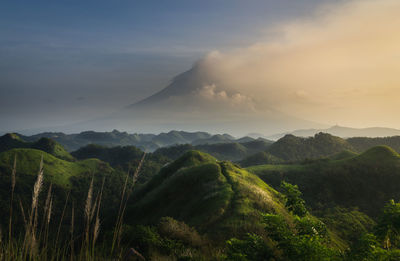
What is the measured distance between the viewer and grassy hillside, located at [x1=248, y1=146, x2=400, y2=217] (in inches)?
2405

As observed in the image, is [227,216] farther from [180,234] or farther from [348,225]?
[348,225]

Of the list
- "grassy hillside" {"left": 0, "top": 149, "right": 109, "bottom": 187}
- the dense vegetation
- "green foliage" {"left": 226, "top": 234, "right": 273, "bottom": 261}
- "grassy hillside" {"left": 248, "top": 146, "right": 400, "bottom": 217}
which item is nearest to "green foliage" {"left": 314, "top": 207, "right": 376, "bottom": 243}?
the dense vegetation

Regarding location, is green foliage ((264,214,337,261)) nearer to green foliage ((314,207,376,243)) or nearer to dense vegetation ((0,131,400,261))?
dense vegetation ((0,131,400,261))

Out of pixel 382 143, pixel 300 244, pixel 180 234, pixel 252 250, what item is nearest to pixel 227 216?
pixel 180 234

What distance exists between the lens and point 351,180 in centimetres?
6919

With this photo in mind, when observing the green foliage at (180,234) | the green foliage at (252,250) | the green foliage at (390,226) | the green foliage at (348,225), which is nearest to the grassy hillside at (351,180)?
the green foliage at (348,225)

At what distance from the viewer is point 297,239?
645 centimetres

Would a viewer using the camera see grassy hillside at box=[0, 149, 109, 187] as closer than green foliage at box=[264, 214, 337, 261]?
No

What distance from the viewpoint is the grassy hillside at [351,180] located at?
61094 millimetres

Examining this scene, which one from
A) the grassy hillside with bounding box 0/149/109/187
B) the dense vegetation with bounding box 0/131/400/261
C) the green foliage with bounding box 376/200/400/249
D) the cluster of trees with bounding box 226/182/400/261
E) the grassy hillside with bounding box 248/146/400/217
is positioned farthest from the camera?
the grassy hillside with bounding box 0/149/109/187

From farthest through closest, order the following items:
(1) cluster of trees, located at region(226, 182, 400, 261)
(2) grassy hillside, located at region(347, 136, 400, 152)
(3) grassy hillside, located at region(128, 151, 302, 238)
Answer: (2) grassy hillside, located at region(347, 136, 400, 152) → (3) grassy hillside, located at region(128, 151, 302, 238) → (1) cluster of trees, located at region(226, 182, 400, 261)

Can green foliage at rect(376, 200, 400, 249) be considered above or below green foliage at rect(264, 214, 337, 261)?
below

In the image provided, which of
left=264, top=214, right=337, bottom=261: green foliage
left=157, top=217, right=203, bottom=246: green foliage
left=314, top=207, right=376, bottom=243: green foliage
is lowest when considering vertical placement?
left=314, top=207, right=376, bottom=243: green foliage

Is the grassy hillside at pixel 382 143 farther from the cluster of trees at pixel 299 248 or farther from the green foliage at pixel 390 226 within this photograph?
the cluster of trees at pixel 299 248
